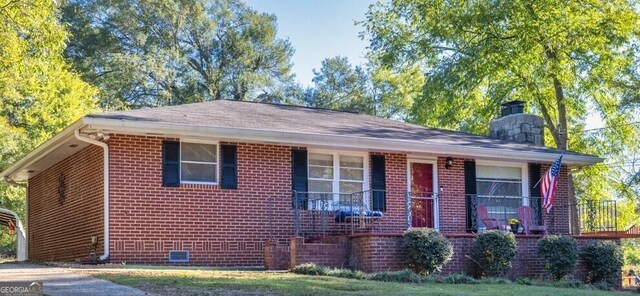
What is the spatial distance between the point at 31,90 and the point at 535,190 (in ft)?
50.0

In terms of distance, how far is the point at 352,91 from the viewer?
4738 cm

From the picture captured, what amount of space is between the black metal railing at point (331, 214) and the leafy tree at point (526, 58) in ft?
31.4

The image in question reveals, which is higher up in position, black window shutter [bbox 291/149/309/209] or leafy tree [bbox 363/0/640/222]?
leafy tree [bbox 363/0/640/222]

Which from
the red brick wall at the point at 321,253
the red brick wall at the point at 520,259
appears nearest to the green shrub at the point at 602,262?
the red brick wall at the point at 520,259

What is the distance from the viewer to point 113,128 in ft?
46.4

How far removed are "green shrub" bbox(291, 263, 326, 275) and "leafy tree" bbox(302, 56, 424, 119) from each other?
2957cm

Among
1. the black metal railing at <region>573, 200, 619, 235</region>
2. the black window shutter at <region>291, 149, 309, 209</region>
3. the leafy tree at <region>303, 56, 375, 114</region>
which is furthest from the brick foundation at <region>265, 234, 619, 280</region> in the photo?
Result: the leafy tree at <region>303, 56, 375, 114</region>

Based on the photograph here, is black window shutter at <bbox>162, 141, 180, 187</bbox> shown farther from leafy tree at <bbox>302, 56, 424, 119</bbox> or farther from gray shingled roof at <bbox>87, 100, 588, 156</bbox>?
leafy tree at <bbox>302, 56, 424, 119</bbox>

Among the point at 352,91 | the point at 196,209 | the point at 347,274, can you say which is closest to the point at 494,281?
the point at 347,274

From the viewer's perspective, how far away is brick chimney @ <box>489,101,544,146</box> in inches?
860

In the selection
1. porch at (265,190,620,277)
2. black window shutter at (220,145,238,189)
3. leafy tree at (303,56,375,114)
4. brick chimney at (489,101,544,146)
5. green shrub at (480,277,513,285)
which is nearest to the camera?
green shrub at (480,277,513,285)

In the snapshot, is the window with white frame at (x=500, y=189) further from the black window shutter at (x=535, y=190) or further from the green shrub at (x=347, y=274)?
the green shrub at (x=347, y=274)

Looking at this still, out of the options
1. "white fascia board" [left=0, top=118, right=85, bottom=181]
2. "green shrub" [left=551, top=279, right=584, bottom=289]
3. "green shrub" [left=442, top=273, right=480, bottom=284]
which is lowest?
"green shrub" [left=551, top=279, right=584, bottom=289]

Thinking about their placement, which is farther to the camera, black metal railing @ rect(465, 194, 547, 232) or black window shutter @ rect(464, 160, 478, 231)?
black window shutter @ rect(464, 160, 478, 231)
